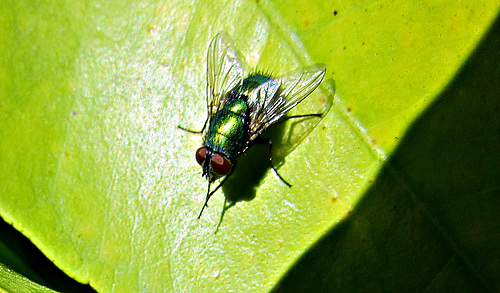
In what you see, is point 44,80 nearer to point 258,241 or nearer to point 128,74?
point 128,74

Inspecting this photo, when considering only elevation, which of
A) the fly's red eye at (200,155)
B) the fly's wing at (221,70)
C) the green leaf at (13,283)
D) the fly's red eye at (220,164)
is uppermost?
the fly's wing at (221,70)

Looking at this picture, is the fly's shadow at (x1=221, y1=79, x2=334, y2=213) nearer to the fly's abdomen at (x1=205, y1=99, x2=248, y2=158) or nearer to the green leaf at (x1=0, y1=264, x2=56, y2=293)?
the fly's abdomen at (x1=205, y1=99, x2=248, y2=158)

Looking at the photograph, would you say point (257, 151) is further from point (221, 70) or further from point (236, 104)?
point (221, 70)

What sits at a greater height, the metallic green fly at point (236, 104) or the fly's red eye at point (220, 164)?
the metallic green fly at point (236, 104)

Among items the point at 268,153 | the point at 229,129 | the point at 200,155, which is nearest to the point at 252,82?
the point at 229,129

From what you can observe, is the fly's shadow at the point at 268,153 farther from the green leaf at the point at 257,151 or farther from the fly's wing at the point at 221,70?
the fly's wing at the point at 221,70

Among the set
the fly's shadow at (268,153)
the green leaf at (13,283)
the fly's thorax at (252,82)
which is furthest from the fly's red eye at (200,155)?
the green leaf at (13,283)
